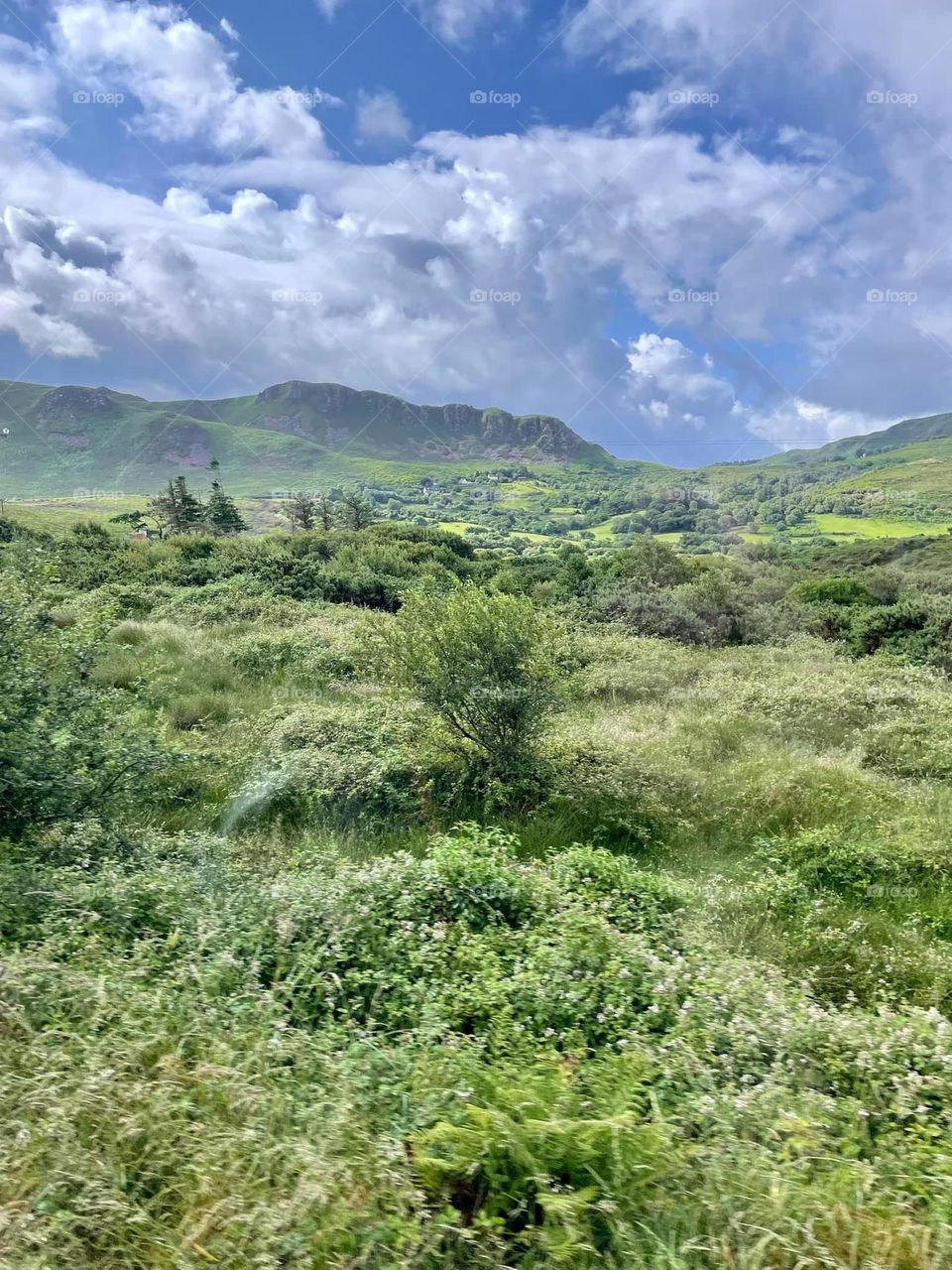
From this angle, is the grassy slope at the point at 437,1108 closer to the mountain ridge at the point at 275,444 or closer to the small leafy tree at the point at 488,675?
the small leafy tree at the point at 488,675

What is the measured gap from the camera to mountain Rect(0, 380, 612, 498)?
447 feet

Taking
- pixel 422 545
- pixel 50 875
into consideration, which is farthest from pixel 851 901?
pixel 422 545

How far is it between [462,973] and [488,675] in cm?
527

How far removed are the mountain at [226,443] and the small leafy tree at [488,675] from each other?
372 ft

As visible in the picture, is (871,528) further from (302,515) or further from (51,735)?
(51,735)

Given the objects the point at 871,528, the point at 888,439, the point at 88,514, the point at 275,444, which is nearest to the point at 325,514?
the point at 88,514

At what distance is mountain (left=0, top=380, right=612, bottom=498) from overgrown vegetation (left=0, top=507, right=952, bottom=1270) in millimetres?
114337

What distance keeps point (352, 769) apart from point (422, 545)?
27.4m

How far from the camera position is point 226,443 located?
164 meters

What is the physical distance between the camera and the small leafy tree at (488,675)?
8898 mm

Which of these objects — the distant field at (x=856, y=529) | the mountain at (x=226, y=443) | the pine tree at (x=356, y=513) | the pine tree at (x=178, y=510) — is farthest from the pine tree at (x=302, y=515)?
the mountain at (x=226, y=443)

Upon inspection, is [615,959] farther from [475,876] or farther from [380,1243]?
[380,1243]

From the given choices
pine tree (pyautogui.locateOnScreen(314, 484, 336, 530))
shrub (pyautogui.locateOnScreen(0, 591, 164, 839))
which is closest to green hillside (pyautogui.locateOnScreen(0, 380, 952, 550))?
pine tree (pyautogui.locateOnScreen(314, 484, 336, 530))

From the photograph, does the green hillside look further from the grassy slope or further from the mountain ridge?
the grassy slope
